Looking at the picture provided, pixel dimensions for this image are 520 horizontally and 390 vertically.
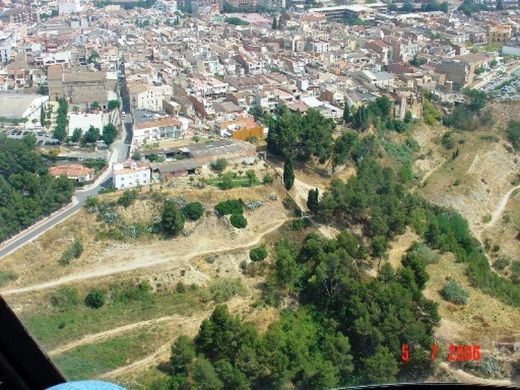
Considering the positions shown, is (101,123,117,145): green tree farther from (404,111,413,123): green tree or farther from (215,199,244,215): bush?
(404,111,413,123): green tree

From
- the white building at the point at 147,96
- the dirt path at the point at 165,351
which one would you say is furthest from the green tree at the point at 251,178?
the white building at the point at 147,96

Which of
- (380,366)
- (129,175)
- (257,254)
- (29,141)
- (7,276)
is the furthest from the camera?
(29,141)

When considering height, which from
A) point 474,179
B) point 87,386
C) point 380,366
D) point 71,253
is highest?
point 87,386

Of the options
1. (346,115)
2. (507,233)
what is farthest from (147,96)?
(507,233)

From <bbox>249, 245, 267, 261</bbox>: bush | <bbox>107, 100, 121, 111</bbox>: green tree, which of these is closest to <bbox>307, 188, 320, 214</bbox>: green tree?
<bbox>249, 245, 267, 261</bbox>: bush

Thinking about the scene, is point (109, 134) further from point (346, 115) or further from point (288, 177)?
point (346, 115)

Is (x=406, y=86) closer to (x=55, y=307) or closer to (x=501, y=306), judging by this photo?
(x=501, y=306)

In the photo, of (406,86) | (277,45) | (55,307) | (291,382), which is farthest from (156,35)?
(291,382)
